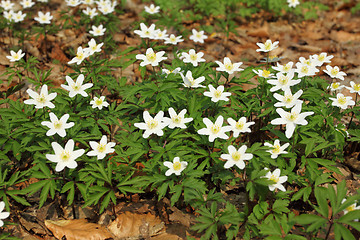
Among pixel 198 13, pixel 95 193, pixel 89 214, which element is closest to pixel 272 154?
pixel 95 193

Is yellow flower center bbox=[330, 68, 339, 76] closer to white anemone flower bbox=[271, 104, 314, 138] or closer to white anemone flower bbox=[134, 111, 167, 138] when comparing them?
white anemone flower bbox=[271, 104, 314, 138]

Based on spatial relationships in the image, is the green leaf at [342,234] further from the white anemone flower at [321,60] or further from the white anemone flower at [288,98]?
the white anemone flower at [321,60]

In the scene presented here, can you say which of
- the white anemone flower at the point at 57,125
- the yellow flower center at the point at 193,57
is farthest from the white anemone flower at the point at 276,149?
the white anemone flower at the point at 57,125

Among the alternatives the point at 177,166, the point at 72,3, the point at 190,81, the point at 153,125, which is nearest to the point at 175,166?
the point at 177,166

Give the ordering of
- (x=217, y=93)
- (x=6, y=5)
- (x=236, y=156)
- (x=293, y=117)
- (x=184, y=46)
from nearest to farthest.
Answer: (x=236, y=156), (x=293, y=117), (x=217, y=93), (x=6, y=5), (x=184, y=46)

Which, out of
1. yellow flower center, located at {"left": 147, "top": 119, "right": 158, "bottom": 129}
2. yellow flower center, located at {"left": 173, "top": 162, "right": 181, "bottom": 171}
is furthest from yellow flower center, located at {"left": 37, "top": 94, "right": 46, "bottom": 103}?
yellow flower center, located at {"left": 173, "top": 162, "right": 181, "bottom": 171}

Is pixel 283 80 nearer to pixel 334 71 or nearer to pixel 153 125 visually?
pixel 334 71

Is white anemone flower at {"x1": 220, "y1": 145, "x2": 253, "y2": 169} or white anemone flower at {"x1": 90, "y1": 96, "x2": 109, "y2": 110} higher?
white anemone flower at {"x1": 220, "y1": 145, "x2": 253, "y2": 169}
